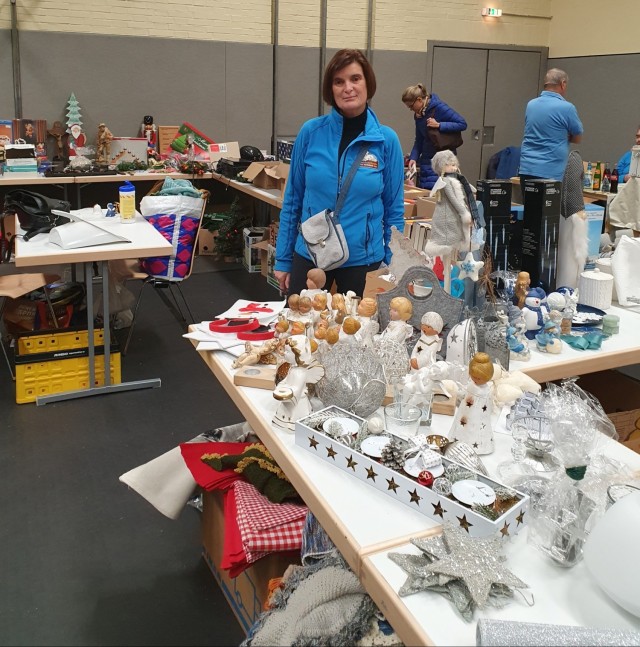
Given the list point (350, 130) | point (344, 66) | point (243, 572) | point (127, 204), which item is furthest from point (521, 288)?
point (127, 204)

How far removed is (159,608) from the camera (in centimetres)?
233

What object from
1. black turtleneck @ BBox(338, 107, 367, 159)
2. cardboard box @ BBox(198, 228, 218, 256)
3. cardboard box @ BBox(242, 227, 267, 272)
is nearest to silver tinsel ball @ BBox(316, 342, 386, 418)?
black turtleneck @ BBox(338, 107, 367, 159)

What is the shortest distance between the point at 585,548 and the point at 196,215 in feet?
12.2

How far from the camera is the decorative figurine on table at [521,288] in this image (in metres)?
2.47

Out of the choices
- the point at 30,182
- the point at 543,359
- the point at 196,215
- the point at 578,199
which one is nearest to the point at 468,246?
the point at 543,359

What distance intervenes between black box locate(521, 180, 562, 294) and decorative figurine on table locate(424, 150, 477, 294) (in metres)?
0.49

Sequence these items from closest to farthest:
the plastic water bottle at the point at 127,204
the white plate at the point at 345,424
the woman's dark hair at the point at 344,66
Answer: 1. the white plate at the point at 345,424
2. the woman's dark hair at the point at 344,66
3. the plastic water bottle at the point at 127,204

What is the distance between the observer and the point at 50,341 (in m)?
3.91

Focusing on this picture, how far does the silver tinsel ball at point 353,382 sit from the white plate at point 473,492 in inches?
17.1

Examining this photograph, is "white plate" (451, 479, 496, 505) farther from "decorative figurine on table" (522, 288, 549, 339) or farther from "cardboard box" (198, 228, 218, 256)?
"cardboard box" (198, 228, 218, 256)

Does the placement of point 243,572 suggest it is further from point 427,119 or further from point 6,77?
point 6,77

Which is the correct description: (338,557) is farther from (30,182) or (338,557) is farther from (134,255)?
(30,182)

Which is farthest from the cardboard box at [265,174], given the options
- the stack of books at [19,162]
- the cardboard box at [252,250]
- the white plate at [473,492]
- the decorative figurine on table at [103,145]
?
the white plate at [473,492]

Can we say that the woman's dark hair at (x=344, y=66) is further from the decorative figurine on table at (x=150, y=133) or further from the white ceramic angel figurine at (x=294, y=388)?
the decorative figurine on table at (x=150, y=133)
